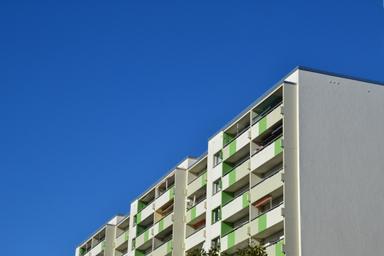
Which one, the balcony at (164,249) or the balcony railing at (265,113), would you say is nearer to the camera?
the balcony railing at (265,113)

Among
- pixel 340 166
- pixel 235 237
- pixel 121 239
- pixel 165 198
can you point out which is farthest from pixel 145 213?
pixel 340 166

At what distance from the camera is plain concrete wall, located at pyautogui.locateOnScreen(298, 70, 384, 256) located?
1997 inches

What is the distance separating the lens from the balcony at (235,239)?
55.7 meters

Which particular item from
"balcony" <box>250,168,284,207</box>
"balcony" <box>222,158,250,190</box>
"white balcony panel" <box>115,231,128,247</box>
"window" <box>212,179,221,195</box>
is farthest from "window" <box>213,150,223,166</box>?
"white balcony panel" <box>115,231,128,247</box>

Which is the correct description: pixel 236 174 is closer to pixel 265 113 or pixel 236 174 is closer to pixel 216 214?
pixel 216 214

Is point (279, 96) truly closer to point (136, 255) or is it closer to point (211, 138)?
point (211, 138)

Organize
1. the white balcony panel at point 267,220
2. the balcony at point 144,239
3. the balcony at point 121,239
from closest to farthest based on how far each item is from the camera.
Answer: the white balcony panel at point 267,220 < the balcony at point 144,239 < the balcony at point 121,239

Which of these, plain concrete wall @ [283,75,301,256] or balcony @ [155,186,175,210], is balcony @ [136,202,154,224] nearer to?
balcony @ [155,186,175,210]

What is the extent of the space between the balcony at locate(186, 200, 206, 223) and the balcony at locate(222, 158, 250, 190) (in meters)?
4.84

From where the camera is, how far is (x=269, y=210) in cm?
5331

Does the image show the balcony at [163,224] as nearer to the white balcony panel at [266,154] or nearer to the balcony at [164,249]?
the balcony at [164,249]

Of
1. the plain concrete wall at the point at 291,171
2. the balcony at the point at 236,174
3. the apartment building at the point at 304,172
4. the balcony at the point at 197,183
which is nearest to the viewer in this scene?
the plain concrete wall at the point at 291,171

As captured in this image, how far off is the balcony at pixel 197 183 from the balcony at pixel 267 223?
11.9 metres

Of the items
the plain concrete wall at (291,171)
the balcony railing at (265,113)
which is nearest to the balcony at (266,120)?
the balcony railing at (265,113)
